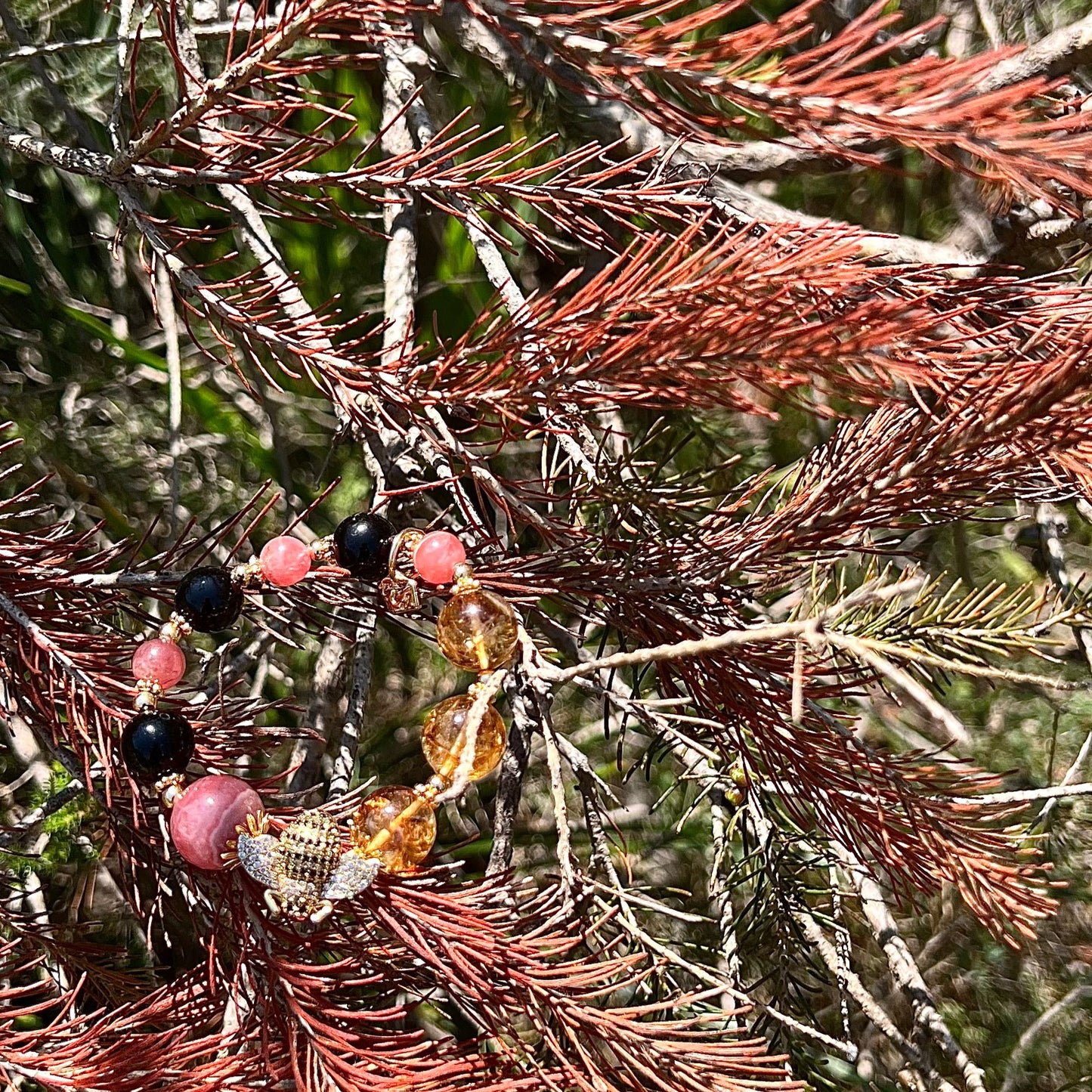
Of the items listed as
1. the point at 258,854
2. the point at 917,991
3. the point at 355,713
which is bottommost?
the point at 917,991

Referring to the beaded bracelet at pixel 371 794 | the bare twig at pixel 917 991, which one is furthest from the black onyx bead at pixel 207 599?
the bare twig at pixel 917 991

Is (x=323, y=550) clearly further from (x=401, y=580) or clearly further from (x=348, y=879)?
(x=348, y=879)

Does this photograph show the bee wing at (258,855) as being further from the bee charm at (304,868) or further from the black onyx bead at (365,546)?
the black onyx bead at (365,546)

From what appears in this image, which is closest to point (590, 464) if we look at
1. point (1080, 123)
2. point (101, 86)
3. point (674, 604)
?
point (674, 604)

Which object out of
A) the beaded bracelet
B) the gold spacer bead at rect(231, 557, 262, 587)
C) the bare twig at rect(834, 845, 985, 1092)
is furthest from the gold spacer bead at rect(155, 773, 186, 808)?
the bare twig at rect(834, 845, 985, 1092)

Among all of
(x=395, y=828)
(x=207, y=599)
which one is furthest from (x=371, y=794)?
(x=207, y=599)

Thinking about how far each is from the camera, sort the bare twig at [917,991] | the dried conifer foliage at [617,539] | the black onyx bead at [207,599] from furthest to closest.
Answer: the bare twig at [917,991] < the black onyx bead at [207,599] < the dried conifer foliage at [617,539]

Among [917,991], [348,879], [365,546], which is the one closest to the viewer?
[348,879]
